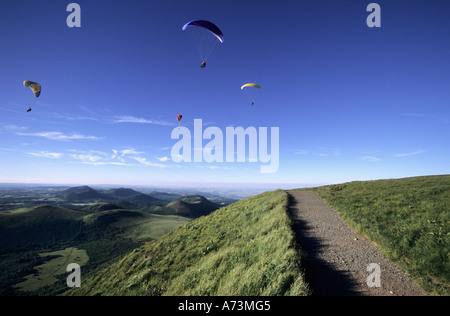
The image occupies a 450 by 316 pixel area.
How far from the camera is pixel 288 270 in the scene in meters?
6.98

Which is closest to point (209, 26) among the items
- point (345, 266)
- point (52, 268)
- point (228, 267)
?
point (228, 267)

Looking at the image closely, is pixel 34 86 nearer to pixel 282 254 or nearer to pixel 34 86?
pixel 34 86

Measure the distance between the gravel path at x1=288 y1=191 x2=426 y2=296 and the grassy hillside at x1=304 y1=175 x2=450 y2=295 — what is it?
0.58 metres

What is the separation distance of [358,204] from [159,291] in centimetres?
1853

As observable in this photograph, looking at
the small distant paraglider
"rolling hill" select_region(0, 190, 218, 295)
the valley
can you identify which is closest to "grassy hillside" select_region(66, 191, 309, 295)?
the small distant paraglider

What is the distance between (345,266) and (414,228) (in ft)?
20.1

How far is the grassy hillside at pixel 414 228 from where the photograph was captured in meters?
7.11

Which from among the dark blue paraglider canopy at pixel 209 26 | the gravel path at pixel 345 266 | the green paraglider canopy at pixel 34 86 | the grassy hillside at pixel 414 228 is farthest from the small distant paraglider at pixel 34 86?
the grassy hillside at pixel 414 228

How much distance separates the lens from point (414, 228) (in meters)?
10.1

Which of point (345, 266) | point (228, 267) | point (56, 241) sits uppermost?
point (345, 266)

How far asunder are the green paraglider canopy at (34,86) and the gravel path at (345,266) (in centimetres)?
4016

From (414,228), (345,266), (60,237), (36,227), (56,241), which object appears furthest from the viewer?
(36,227)

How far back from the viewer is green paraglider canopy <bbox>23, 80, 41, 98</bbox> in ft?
86.4
